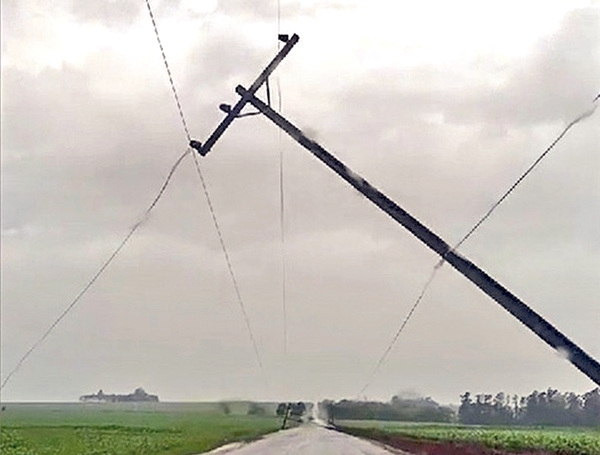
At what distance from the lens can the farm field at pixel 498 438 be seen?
39.3ft

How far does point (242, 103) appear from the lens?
8773 mm

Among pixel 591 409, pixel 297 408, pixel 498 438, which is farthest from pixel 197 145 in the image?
Result: pixel 297 408

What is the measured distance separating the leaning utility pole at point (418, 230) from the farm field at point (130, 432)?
11.4 metres

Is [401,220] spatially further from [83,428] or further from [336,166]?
[83,428]

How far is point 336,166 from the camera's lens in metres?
8.78

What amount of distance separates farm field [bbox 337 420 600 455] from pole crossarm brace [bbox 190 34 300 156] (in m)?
3.92

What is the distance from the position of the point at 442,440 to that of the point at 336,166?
19.9m

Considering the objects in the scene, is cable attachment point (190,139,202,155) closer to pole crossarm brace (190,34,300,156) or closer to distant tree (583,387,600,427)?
pole crossarm brace (190,34,300,156)

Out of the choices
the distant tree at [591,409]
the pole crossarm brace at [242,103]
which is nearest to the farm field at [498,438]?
the distant tree at [591,409]

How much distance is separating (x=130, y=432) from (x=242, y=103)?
3138 cm

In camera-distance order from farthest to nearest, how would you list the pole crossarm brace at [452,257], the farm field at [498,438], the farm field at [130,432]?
the farm field at [130,432]
the farm field at [498,438]
the pole crossarm brace at [452,257]

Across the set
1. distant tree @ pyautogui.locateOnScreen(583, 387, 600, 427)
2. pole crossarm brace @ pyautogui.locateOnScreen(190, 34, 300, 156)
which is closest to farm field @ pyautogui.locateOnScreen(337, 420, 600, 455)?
distant tree @ pyautogui.locateOnScreen(583, 387, 600, 427)

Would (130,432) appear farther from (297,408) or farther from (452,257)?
(452,257)

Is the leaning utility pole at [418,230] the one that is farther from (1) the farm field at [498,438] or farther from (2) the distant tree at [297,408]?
(2) the distant tree at [297,408]
